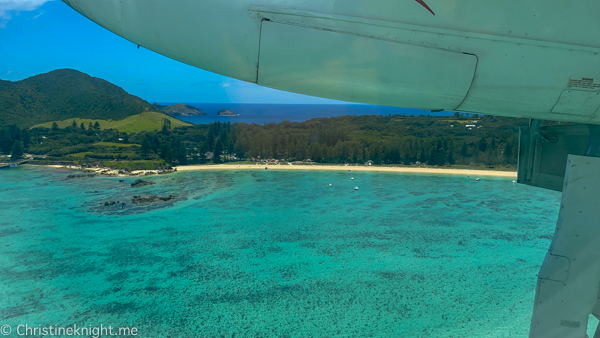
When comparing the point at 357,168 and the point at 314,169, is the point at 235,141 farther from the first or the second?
the point at 357,168

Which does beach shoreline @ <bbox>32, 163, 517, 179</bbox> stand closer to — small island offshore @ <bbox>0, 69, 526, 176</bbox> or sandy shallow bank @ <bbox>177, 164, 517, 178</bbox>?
sandy shallow bank @ <bbox>177, 164, 517, 178</bbox>

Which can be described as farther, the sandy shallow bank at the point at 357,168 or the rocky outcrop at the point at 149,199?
the sandy shallow bank at the point at 357,168

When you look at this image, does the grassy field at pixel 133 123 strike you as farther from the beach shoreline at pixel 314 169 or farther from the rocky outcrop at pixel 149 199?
the rocky outcrop at pixel 149 199

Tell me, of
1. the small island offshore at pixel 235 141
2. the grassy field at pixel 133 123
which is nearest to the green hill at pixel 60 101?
the small island offshore at pixel 235 141

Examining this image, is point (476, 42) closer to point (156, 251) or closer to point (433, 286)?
point (433, 286)

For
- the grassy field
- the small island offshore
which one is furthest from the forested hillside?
the grassy field

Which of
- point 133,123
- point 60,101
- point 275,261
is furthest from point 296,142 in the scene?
point 60,101
